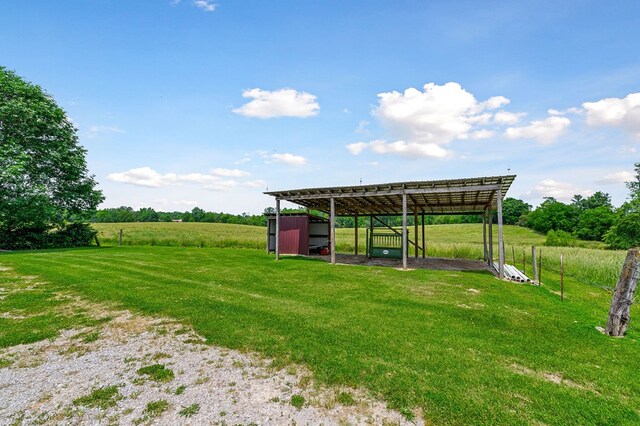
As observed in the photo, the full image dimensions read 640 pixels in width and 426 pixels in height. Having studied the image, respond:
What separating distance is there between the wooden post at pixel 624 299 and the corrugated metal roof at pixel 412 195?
571 centimetres

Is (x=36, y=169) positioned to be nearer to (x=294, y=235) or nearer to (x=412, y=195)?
(x=294, y=235)

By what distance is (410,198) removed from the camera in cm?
1527

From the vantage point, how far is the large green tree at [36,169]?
758 inches

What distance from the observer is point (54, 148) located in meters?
21.9

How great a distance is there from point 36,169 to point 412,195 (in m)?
26.2

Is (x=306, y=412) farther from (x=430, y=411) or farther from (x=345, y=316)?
(x=345, y=316)

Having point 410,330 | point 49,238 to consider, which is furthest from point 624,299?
point 49,238

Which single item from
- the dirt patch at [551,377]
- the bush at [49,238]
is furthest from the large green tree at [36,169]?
the dirt patch at [551,377]

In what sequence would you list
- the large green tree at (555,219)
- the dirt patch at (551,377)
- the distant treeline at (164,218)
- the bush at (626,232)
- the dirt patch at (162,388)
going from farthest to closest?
the distant treeline at (164,218) < the large green tree at (555,219) < the bush at (626,232) < the dirt patch at (551,377) < the dirt patch at (162,388)

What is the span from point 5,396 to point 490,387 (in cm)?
586

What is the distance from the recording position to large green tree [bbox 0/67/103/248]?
19.3 meters

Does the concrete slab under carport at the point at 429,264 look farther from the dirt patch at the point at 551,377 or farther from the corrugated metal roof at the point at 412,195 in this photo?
the dirt patch at the point at 551,377

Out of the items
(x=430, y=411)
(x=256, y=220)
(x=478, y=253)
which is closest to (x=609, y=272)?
(x=478, y=253)

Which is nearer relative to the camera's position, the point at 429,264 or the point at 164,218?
the point at 429,264
